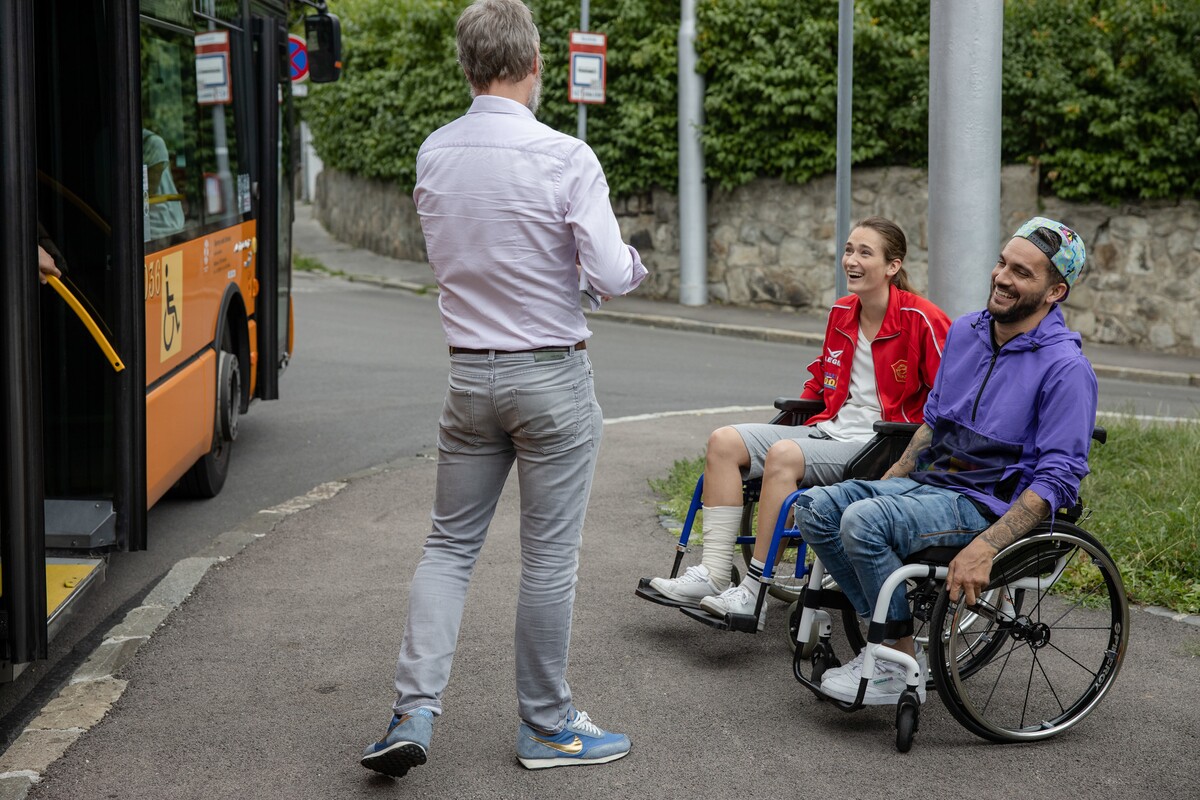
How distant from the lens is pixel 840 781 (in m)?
3.72

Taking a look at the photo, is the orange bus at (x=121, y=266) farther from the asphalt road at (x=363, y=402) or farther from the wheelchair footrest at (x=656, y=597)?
the wheelchair footrest at (x=656, y=597)

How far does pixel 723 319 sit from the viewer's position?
53.9ft

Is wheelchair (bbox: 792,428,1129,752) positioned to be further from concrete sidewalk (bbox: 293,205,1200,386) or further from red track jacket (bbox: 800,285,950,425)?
concrete sidewalk (bbox: 293,205,1200,386)

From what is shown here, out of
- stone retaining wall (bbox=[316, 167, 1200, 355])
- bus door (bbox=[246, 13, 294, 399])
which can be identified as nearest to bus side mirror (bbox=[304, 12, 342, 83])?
bus door (bbox=[246, 13, 294, 399])

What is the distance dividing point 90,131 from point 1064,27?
11.5m

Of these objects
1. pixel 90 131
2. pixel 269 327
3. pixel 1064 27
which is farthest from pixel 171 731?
pixel 1064 27

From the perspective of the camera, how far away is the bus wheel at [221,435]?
7309 mm

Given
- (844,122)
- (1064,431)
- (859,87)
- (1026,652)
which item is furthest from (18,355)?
(859,87)

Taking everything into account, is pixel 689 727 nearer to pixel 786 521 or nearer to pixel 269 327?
pixel 786 521

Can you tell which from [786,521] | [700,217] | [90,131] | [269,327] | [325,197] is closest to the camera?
[786,521]

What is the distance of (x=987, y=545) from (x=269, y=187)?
5.59 meters

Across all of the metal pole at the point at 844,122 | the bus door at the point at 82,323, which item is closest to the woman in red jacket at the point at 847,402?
the bus door at the point at 82,323

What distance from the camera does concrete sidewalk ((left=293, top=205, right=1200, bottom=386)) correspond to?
530 inches

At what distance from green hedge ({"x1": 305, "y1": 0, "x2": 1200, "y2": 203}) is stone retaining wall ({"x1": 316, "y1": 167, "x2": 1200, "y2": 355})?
0.23 m
